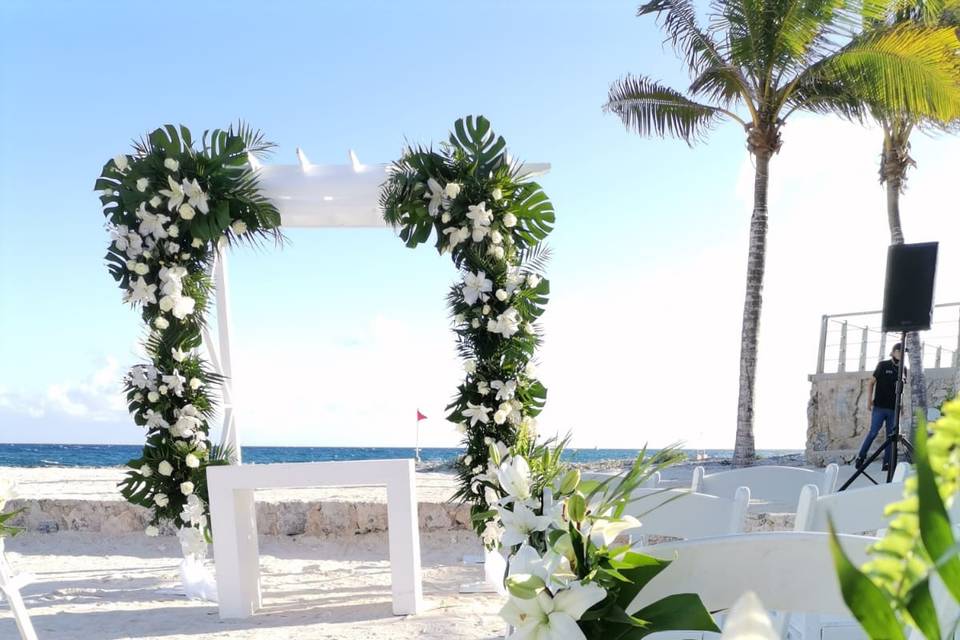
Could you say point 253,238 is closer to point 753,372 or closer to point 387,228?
point 387,228

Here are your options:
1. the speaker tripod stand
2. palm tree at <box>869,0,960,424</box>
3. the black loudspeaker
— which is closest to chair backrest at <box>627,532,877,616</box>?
the speaker tripod stand

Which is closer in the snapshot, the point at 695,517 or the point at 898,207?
the point at 695,517

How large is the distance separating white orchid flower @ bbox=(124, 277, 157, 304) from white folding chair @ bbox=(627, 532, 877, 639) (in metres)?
4.54

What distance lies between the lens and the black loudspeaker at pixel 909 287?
5871 millimetres

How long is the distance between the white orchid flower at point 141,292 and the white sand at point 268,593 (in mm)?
1820

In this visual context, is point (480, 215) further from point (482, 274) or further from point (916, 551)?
point (916, 551)

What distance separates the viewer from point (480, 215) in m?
4.79

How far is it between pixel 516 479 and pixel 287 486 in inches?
141

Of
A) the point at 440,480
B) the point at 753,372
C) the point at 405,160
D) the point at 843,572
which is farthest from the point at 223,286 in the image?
the point at 753,372

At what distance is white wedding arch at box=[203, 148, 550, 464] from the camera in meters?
5.18

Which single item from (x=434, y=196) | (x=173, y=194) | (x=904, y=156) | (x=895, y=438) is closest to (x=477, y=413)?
(x=434, y=196)

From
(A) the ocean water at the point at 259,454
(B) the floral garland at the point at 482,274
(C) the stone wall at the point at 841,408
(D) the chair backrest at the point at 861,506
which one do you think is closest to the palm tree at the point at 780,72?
(C) the stone wall at the point at 841,408

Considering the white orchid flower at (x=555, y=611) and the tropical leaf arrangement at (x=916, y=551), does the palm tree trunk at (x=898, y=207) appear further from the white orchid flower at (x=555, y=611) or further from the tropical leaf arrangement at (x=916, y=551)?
the tropical leaf arrangement at (x=916, y=551)

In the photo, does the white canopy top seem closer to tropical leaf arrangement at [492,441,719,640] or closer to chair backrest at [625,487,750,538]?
chair backrest at [625,487,750,538]
